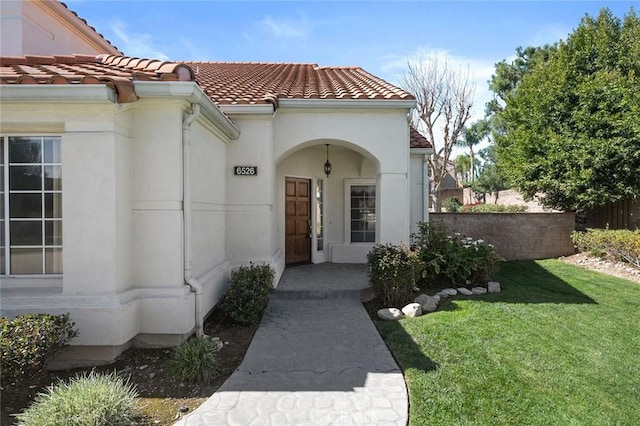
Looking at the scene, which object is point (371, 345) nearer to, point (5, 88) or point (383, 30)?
point (5, 88)

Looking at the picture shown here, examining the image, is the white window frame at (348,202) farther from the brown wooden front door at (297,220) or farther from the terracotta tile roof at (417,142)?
the terracotta tile roof at (417,142)

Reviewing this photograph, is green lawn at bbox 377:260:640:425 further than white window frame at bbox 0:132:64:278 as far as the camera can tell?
No

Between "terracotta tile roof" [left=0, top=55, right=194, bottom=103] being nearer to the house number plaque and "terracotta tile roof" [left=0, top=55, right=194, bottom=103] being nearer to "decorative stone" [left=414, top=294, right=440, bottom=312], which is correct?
the house number plaque

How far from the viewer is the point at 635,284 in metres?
9.61

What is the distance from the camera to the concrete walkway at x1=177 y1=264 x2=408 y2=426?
3.58 metres

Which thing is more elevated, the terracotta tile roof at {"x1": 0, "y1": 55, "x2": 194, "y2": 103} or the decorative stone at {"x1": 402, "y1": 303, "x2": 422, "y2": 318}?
the terracotta tile roof at {"x1": 0, "y1": 55, "x2": 194, "y2": 103}

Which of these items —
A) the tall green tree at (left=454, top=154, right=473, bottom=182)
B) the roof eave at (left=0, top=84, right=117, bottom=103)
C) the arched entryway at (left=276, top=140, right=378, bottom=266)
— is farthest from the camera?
the tall green tree at (left=454, top=154, right=473, bottom=182)

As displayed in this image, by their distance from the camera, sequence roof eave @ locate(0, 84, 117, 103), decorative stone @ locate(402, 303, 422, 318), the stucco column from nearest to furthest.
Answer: roof eave @ locate(0, 84, 117, 103), decorative stone @ locate(402, 303, 422, 318), the stucco column

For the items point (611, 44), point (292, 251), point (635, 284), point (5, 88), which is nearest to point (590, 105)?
point (611, 44)

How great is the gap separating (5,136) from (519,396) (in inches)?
285

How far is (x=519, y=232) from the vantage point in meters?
13.7

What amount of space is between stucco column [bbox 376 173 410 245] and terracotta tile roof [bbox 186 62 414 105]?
1.93 meters

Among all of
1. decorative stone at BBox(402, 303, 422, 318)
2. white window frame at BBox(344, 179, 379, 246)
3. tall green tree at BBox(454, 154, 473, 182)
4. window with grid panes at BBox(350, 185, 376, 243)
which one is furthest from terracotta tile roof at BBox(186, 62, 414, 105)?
tall green tree at BBox(454, 154, 473, 182)

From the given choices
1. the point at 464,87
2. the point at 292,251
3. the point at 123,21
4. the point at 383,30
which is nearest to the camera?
the point at 123,21
